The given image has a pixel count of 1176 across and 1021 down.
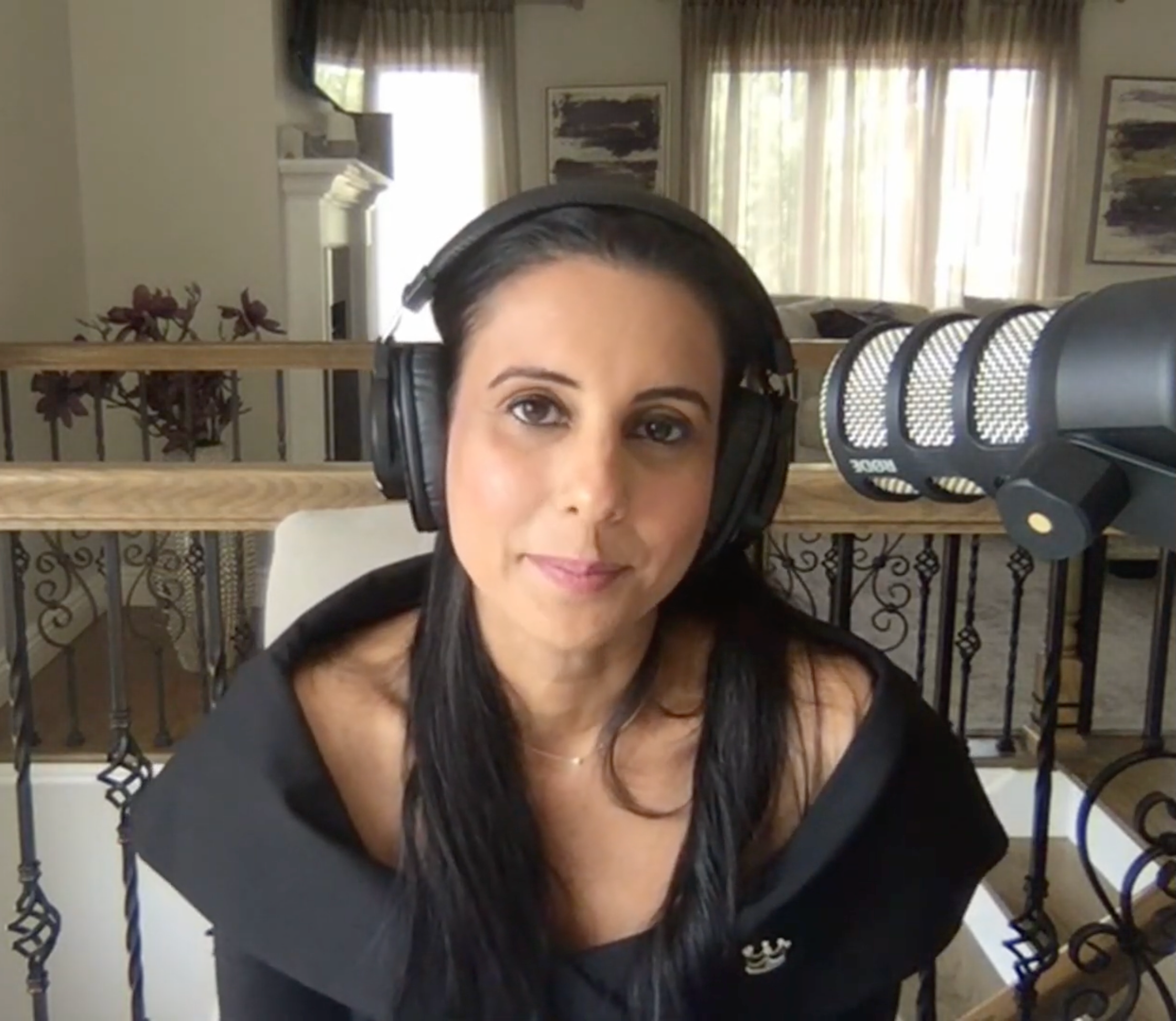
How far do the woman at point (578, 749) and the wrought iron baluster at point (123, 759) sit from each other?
0.46 meters

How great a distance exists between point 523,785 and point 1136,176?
6839 mm

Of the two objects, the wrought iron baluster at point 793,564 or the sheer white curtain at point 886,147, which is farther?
the sheer white curtain at point 886,147

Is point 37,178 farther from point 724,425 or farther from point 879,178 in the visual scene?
point 879,178

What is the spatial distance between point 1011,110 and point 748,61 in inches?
54.8

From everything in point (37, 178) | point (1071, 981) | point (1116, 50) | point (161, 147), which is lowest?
point (1071, 981)

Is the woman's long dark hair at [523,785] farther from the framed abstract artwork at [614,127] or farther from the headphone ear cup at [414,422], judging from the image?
the framed abstract artwork at [614,127]

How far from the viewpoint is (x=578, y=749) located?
102 cm

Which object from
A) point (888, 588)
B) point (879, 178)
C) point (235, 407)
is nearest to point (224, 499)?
point (235, 407)

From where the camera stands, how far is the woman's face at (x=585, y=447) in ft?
2.78

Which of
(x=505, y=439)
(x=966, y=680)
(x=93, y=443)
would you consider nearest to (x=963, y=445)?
(x=505, y=439)

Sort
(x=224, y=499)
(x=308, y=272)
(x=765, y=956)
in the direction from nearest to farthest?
(x=765, y=956)
(x=224, y=499)
(x=308, y=272)

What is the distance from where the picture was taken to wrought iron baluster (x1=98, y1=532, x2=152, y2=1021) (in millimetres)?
1406

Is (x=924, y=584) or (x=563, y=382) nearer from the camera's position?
(x=563, y=382)

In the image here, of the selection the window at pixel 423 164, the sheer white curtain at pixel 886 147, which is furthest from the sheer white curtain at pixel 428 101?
the sheer white curtain at pixel 886 147
